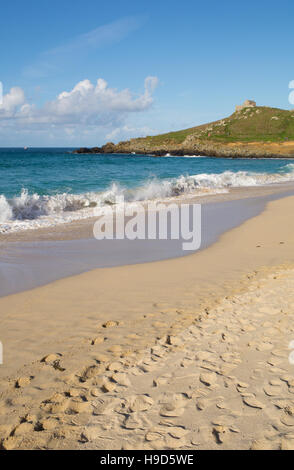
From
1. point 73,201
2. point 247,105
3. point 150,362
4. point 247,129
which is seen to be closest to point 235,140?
point 247,129

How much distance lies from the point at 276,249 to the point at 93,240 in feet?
14.6

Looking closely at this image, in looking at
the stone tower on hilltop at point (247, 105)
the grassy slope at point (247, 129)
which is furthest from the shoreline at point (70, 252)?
the stone tower on hilltop at point (247, 105)

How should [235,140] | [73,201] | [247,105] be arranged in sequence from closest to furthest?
[73,201], [235,140], [247,105]

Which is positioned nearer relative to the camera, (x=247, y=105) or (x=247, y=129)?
(x=247, y=129)

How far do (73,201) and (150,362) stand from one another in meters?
12.4

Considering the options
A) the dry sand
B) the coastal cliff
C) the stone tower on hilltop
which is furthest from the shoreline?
the stone tower on hilltop

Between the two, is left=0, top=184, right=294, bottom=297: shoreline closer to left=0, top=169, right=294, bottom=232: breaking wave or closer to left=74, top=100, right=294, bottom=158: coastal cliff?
left=0, top=169, right=294, bottom=232: breaking wave

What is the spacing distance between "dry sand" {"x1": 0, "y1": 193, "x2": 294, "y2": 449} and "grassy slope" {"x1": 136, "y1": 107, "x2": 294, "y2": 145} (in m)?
92.2

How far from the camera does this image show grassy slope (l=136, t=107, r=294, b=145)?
9419 centimetres

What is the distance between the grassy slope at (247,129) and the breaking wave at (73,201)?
76.1 meters

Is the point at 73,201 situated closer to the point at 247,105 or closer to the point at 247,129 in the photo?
the point at 247,129

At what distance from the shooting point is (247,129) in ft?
347

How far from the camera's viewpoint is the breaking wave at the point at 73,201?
37.1ft

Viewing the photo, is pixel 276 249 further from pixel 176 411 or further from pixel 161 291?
pixel 176 411
